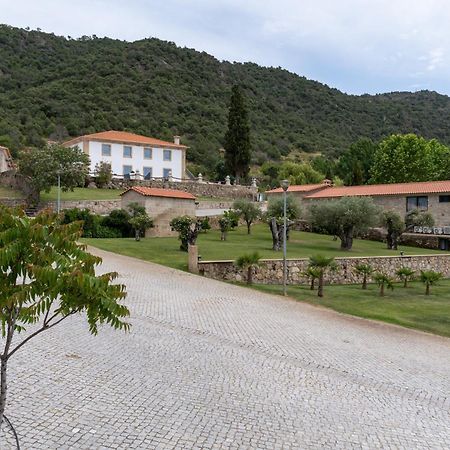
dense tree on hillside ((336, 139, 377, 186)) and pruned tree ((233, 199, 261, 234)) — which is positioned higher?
dense tree on hillside ((336, 139, 377, 186))

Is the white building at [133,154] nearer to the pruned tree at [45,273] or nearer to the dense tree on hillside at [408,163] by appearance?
the dense tree on hillside at [408,163]

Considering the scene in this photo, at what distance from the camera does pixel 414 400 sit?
8.02 m

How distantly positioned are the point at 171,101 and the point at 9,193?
62.0m

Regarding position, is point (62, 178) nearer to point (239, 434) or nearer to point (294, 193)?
point (294, 193)

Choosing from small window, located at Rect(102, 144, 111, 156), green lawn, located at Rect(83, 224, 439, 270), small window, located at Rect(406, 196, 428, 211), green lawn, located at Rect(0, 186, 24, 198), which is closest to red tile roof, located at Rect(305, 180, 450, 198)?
small window, located at Rect(406, 196, 428, 211)

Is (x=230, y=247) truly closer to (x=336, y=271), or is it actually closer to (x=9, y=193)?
(x=336, y=271)

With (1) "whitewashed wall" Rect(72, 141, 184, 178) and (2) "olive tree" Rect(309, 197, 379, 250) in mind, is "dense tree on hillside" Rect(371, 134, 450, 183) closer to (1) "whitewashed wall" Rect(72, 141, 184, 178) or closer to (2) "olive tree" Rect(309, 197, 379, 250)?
(1) "whitewashed wall" Rect(72, 141, 184, 178)

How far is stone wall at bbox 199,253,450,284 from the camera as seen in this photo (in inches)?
840

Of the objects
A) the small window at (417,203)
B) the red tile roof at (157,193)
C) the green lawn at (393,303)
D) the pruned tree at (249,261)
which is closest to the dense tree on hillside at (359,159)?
the small window at (417,203)

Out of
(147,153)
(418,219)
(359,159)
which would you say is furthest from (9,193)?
(359,159)

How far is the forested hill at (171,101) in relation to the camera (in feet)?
261

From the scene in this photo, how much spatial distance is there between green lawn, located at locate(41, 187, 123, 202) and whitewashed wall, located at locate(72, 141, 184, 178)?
5.86m

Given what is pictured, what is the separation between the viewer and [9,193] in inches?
1646

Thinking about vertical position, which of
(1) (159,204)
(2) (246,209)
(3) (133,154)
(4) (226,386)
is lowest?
(4) (226,386)
